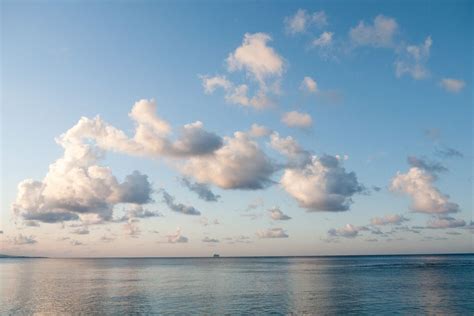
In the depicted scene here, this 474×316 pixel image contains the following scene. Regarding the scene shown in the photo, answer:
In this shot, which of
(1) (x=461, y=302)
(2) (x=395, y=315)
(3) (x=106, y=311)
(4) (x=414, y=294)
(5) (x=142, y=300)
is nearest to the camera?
(2) (x=395, y=315)

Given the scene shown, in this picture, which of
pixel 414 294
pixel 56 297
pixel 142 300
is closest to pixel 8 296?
pixel 56 297

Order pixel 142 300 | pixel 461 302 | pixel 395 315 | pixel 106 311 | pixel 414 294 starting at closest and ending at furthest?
pixel 395 315
pixel 106 311
pixel 461 302
pixel 142 300
pixel 414 294

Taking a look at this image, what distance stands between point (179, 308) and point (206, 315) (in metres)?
8.21

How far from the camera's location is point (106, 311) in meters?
68.6

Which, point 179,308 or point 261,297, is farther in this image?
point 261,297

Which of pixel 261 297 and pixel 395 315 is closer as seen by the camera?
pixel 395 315

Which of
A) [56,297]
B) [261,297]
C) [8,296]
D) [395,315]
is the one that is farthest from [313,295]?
[8,296]

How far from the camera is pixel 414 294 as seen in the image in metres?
86.6

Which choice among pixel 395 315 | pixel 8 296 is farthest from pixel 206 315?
pixel 8 296

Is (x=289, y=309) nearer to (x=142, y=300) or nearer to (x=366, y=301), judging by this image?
(x=366, y=301)

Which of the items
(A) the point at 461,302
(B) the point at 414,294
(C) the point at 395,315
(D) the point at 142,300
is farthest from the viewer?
(B) the point at 414,294

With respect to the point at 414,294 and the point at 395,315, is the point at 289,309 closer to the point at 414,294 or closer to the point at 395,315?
the point at 395,315

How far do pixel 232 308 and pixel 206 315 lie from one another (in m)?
7.87

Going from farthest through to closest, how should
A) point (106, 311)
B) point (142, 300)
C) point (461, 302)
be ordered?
1. point (142, 300)
2. point (461, 302)
3. point (106, 311)
